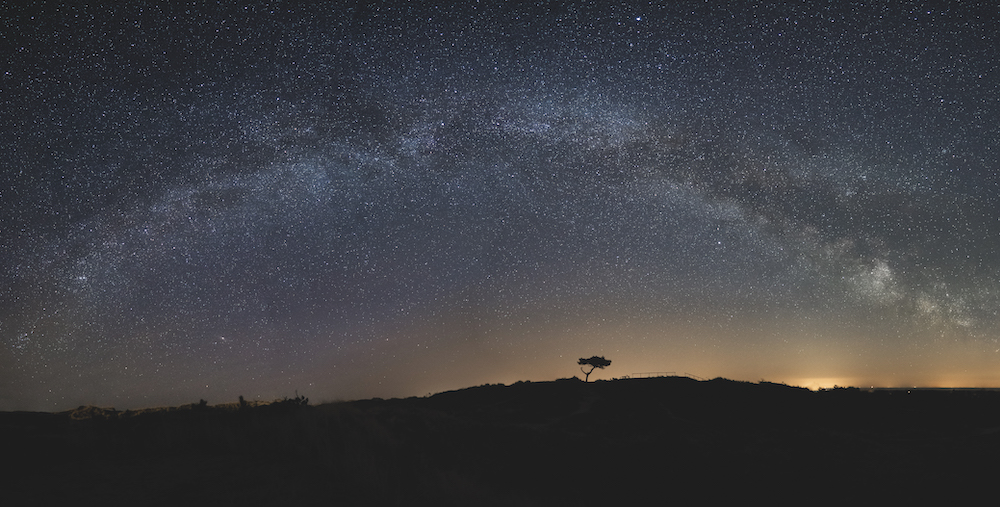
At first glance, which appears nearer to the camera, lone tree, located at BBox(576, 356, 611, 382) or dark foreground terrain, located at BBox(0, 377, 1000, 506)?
dark foreground terrain, located at BBox(0, 377, 1000, 506)

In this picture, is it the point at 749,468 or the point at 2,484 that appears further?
the point at 749,468

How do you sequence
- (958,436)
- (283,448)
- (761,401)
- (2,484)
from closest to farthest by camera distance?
1. (2,484)
2. (283,448)
3. (958,436)
4. (761,401)

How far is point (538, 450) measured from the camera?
22.4 metres

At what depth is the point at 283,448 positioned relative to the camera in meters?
9.30

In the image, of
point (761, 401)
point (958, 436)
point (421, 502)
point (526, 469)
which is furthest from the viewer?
point (761, 401)

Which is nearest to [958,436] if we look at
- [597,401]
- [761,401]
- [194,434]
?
[761,401]

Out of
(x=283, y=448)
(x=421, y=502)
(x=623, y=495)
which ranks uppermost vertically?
(x=283, y=448)

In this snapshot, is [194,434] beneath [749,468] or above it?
above

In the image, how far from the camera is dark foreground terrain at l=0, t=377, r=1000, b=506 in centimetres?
787

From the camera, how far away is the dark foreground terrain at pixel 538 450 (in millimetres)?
7867

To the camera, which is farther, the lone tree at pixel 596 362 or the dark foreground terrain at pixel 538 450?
the lone tree at pixel 596 362

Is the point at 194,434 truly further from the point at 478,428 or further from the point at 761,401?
the point at 761,401

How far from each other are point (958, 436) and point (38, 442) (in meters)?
36.1

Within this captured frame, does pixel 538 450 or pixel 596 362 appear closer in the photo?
pixel 538 450
